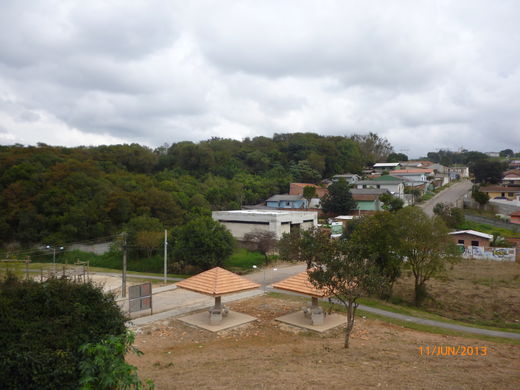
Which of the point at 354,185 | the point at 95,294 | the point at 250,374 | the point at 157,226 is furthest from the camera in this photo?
the point at 354,185

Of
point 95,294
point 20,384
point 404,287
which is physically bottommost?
point 404,287

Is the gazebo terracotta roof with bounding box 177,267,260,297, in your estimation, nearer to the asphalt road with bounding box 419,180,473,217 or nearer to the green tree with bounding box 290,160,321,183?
the asphalt road with bounding box 419,180,473,217

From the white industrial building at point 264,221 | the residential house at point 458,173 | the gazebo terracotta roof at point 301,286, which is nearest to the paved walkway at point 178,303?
the gazebo terracotta roof at point 301,286

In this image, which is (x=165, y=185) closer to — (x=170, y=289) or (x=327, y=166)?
(x=170, y=289)

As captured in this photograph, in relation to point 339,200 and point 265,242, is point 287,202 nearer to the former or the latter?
point 339,200

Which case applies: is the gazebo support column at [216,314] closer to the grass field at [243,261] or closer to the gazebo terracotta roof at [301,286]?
the gazebo terracotta roof at [301,286]

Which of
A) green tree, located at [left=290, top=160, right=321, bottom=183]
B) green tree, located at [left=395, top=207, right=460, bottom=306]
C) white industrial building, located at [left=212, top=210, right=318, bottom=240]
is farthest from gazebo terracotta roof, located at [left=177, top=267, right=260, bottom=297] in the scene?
green tree, located at [left=290, top=160, right=321, bottom=183]

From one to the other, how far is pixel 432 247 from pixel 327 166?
6452cm

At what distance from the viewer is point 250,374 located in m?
8.66

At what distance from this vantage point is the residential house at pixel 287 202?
5934 cm

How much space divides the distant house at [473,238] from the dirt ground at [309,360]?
931 inches

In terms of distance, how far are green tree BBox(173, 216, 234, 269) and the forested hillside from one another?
12726mm

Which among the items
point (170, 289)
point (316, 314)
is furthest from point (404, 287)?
point (170, 289)

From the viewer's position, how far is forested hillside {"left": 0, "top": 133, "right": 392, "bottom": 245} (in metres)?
41.6
